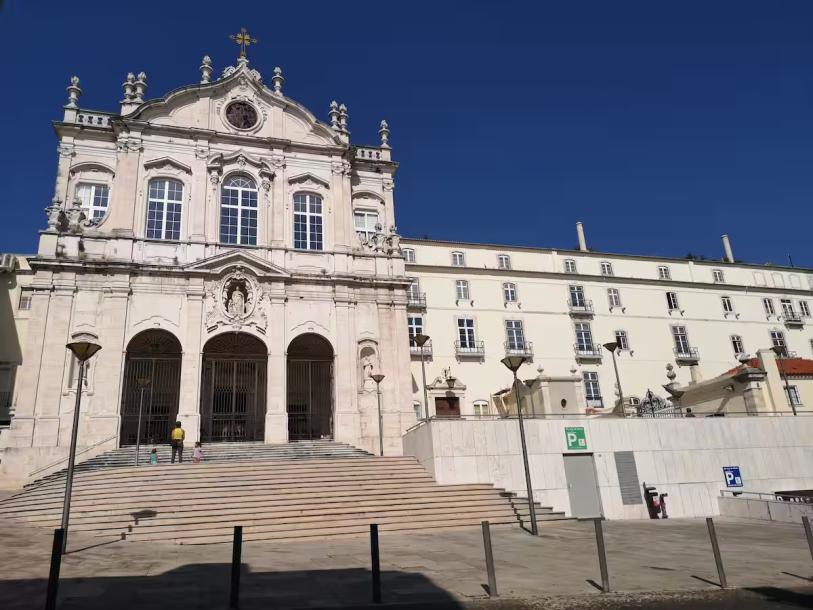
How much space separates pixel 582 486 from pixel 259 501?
11.6 meters

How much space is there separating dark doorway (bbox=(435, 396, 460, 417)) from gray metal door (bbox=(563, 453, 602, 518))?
517 inches

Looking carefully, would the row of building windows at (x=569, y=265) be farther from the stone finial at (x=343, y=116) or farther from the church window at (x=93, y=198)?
the church window at (x=93, y=198)

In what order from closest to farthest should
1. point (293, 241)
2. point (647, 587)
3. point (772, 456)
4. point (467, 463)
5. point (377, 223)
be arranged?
point (647, 587) → point (467, 463) → point (772, 456) → point (293, 241) → point (377, 223)

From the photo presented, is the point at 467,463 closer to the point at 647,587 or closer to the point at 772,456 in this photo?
the point at 647,587

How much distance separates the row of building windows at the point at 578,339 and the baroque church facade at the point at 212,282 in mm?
6474

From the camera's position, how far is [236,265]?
91.1ft

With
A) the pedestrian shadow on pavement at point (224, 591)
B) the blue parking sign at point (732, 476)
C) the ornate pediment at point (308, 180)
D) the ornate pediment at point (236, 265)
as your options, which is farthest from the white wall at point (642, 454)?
the ornate pediment at point (308, 180)

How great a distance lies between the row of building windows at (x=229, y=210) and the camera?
28406 mm

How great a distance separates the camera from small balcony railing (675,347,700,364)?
40.8 metres

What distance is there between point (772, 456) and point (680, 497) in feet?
17.6

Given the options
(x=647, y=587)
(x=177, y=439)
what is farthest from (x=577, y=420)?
(x=177, y=439)

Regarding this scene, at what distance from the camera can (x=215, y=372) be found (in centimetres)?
2797

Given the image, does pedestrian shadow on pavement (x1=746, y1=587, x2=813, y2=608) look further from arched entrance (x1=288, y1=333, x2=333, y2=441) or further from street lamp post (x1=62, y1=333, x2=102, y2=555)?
arched entrance (x1=288, y1=333, x2=333, y2=441)

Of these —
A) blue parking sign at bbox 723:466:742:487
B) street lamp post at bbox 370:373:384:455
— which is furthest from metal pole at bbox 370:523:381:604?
blue parking sign at bbox 723:466:742:487
